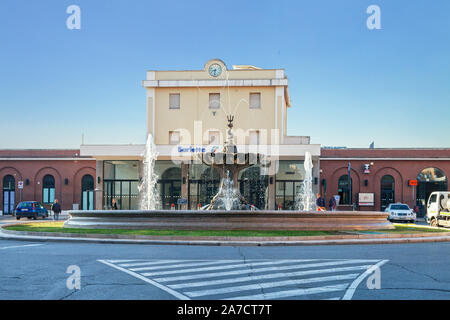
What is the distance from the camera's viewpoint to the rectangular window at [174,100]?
42312 mm

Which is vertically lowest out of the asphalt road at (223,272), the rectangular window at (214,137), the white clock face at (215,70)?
the asphalt road at (223,272)

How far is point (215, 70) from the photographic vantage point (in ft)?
139

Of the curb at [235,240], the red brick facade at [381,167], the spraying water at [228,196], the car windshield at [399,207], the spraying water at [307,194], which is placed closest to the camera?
the curb at [235,240]

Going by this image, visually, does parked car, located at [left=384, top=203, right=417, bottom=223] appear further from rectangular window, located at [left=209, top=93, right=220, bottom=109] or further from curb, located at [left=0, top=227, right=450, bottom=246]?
rectangular window, located at [left=209, top=93, right=220, bottom=109]

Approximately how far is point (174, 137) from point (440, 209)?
73.9ft

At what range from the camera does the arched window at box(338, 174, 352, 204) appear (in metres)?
41.6

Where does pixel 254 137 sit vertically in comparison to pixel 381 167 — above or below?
above

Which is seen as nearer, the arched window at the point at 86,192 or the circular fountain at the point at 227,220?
the circular fountain at the point at 227,220

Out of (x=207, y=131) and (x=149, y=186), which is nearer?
(x=149, y=186)

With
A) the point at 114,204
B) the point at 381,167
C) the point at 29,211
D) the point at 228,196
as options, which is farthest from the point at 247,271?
the point at 381,167

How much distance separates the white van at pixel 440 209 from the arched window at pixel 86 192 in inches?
1111

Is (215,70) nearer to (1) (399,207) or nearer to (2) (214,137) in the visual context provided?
(2) (214,137)

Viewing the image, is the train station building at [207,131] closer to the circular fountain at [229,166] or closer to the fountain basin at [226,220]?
the circular fountain at [229,166]

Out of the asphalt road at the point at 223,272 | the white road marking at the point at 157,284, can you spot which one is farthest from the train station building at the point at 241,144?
the white road marking at the point at 157,284
